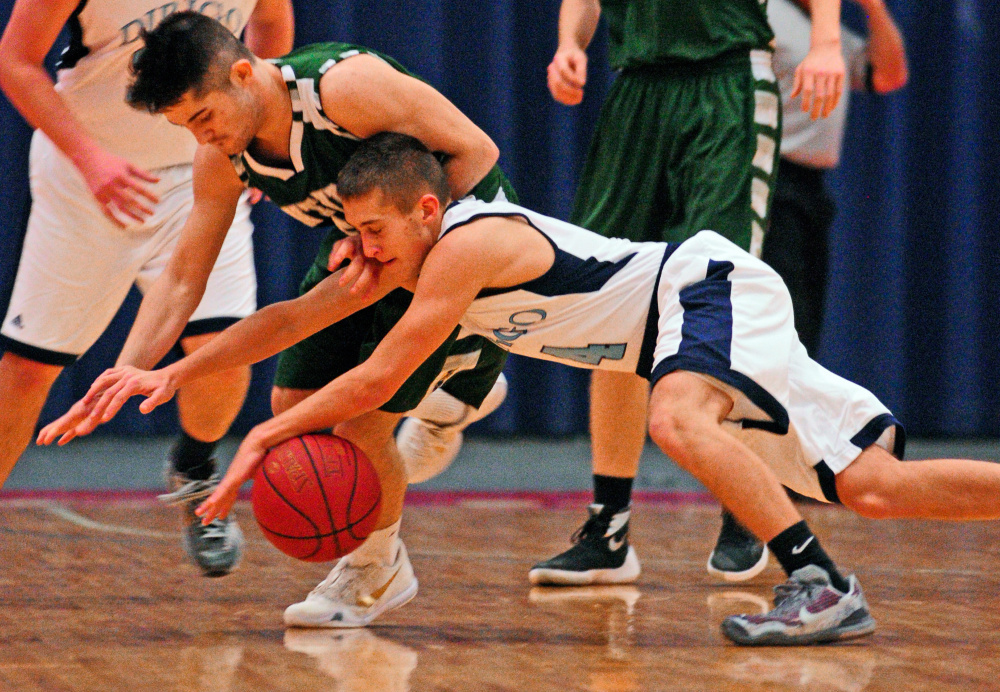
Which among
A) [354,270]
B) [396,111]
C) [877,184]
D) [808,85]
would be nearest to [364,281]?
[354,270]

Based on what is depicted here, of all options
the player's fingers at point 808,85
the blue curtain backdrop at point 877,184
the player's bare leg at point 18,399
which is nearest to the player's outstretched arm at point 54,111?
the player's bare leg at point 18,399

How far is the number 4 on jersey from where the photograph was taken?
267cm

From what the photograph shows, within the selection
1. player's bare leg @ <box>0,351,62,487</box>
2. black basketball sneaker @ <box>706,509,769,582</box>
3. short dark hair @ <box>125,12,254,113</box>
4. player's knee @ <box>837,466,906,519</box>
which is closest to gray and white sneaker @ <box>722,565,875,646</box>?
player's knee @ <box>837,466,906,519</box>

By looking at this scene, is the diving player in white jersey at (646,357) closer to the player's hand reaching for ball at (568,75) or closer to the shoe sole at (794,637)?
the shoe sole at (794,637)

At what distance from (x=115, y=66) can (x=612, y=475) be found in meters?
1.60

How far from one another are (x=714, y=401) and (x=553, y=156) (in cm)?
399

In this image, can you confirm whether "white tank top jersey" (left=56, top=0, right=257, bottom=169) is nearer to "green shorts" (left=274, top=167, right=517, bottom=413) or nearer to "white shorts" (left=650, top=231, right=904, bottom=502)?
"green shorts" (left=274, top=167, right=517, bottom=413)

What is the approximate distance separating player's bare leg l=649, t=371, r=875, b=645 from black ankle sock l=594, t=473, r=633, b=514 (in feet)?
2.68

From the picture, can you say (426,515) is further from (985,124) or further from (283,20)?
(985,124)

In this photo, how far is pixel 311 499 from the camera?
7.94 feet

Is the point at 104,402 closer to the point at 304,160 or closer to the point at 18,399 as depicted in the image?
the point at 304,160

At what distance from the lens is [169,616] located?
8.77 feet

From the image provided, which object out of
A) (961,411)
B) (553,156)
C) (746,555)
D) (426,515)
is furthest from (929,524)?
(553,156)

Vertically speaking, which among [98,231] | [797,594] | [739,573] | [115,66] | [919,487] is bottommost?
[739,573]
